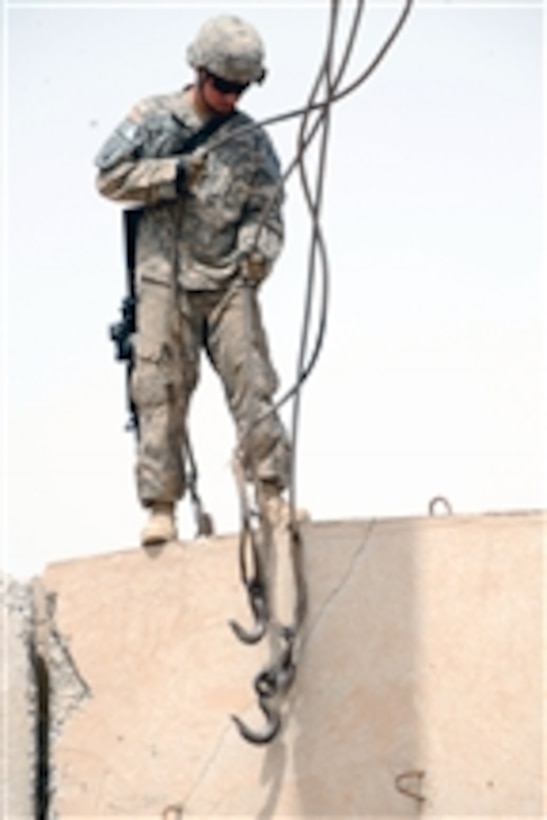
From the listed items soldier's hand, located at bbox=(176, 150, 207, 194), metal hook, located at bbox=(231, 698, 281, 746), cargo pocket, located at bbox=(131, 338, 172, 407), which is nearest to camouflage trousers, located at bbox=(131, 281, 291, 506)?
cargo pocket, located at bbox=(131, 338, 172, 407)

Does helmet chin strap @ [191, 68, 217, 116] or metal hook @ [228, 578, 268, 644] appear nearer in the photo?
metal hook @ [228, 578, 268, 644]

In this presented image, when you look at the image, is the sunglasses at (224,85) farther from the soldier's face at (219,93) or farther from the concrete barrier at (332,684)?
the concrete barrier at (332,684)

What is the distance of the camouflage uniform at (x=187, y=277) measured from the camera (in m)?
7.79

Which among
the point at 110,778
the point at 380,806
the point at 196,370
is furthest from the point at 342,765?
the point at 196,370

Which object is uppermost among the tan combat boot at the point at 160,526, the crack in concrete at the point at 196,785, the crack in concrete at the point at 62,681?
the tan combat boot at the point at 160,526

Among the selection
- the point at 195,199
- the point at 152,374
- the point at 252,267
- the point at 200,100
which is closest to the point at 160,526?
the point at 152,374

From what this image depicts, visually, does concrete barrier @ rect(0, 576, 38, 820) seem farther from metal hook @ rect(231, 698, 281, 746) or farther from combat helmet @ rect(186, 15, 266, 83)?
combat helmet @ rect(186, 15, 266, 83)

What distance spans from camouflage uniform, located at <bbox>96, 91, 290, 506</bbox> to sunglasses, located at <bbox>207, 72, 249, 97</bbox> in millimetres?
91

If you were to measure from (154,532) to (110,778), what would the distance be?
2.13 feet

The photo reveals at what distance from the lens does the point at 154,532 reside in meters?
7.65

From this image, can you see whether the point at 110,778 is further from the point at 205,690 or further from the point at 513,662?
the point at 513,662

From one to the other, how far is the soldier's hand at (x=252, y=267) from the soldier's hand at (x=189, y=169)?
25 centimetres

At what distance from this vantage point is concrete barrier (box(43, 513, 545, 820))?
7.32 metres

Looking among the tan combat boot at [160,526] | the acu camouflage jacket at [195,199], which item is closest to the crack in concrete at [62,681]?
the tan combat boot at [160,526]
